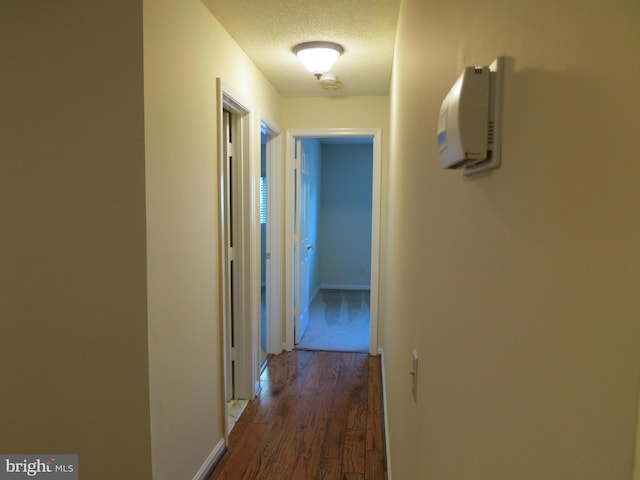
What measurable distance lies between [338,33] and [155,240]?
1630 millimetres

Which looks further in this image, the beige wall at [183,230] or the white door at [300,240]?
the white door at [300,240]

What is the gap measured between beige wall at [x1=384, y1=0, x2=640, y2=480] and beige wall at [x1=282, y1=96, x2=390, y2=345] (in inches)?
127

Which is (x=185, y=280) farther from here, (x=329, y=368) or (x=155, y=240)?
(x=329, y=368)

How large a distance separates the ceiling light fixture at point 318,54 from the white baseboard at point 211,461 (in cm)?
239

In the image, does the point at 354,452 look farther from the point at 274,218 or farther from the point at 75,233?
the point at 274,218

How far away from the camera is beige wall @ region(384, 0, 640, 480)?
0.81 feet

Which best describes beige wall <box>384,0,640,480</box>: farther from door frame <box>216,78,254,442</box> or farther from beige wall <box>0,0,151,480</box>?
door frame <box>216,78,254,442</box>

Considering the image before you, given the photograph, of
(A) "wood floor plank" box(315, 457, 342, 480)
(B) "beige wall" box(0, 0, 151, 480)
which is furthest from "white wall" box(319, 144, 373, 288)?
(B) "beige wall" box(0, 0, 151, 480)

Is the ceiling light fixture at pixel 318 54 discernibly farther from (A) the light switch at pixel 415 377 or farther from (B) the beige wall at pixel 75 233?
(A) the light switch at pixel 415 377

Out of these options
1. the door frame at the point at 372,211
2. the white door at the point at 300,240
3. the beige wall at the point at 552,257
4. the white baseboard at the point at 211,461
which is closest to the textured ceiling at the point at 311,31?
the door frame at the point at 372,211

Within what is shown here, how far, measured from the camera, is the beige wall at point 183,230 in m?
1.66

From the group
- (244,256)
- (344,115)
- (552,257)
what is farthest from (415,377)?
(344,115)

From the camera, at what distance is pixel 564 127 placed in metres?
0.32

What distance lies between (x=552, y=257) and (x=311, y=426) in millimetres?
2732
